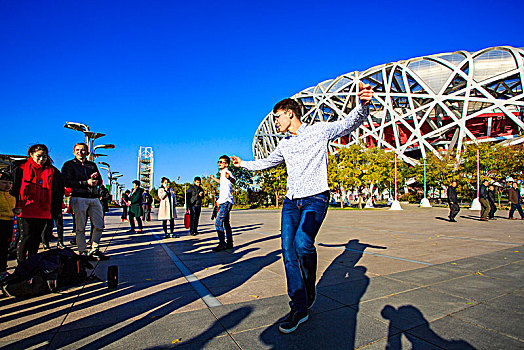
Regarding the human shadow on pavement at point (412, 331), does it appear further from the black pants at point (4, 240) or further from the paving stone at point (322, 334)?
the black pants at point (4, 240)

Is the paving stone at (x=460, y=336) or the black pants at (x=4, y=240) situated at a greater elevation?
the black pants at (x=4, y=240)

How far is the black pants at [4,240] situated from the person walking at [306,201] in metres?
3.86

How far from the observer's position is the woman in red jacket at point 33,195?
4.33 meters

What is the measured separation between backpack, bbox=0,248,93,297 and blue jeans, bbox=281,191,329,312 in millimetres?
2853

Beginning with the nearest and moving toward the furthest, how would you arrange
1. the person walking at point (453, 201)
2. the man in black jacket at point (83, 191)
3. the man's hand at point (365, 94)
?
the man's hand at point (365, 94), the man in black jacket at point (83, 191), the person walking at point (453, 201)

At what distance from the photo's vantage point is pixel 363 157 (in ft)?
125

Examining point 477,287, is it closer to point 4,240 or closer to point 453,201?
point 4,240

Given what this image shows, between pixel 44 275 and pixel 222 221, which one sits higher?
pixel 222 221

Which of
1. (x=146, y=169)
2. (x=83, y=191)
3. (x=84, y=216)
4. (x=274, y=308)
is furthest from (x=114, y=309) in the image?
(x=146, y=169)

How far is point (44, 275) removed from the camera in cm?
364

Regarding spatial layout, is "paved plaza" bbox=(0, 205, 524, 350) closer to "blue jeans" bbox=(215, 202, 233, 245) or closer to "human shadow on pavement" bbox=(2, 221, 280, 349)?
"human shadow on pavement" bbox=(2, 221, 280, 349)

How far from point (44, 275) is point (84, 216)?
1.93 metres

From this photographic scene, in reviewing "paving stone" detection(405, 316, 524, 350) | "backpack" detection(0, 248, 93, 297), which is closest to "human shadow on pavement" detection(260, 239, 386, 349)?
"paving stone" detection(405, 316, 524, 350)

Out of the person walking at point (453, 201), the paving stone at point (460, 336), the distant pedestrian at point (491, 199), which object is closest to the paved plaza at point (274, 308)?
the paving stone at point (460, 336)
